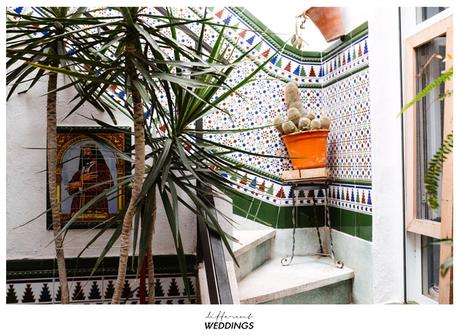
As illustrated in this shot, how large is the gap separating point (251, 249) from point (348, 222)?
51 cm

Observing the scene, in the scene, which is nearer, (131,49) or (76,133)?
Answer: (131,49)

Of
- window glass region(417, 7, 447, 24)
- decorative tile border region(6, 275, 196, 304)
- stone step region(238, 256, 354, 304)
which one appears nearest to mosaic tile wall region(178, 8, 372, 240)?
stone step region(238, 256, 354, 304)

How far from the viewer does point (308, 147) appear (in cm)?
218

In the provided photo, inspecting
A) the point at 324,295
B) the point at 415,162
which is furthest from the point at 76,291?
the point at 415,162

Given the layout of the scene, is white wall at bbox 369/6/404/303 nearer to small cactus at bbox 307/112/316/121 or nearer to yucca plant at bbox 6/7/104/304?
small cactus at bbox 307/112/316/121

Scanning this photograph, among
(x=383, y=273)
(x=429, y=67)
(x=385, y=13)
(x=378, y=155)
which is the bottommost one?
(x=383, y=273)

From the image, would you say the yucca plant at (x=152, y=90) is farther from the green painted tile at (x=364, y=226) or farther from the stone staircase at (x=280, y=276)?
→ the green painted tile at (x=364, y=226)

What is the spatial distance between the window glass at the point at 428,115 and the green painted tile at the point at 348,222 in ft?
1.56

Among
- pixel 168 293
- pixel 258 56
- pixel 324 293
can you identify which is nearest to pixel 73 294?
pixel 168 293

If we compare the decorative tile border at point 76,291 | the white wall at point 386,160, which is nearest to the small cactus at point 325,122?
the white wall at point 386,160

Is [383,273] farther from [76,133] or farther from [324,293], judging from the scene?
[76,133]
